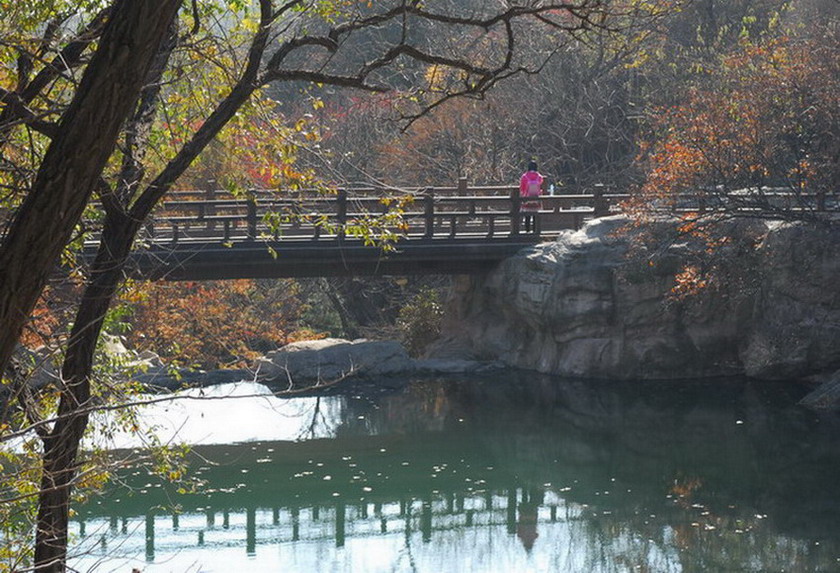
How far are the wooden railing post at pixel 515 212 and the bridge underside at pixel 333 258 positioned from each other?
18 cm

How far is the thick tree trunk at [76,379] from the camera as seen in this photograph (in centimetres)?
566

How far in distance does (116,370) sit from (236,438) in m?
7.90

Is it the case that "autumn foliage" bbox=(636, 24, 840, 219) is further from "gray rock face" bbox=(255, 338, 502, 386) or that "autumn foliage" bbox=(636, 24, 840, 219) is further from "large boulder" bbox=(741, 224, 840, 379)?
"gray rock face" bbox=(255, 338, 502, 386)

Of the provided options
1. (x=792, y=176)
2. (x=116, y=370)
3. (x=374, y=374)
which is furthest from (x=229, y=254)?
(x=116, y=370)

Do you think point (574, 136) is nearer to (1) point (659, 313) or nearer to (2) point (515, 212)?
(2) point (515, 212)

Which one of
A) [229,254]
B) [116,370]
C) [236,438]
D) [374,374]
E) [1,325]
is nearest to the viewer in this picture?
[1,325]

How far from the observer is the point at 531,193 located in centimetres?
2000

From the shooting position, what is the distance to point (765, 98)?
644 inches

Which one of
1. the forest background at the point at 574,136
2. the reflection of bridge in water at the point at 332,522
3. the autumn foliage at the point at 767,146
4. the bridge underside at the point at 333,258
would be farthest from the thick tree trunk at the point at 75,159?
the bridge underside at the point at 333,258

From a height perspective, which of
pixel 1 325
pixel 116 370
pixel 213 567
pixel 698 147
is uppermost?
pixel 698 147

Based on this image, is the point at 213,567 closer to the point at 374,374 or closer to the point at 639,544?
the point at 639,544

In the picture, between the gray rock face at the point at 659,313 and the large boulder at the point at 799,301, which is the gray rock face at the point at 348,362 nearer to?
the gray rock face at the point at 659,313

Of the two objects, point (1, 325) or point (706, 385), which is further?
point (706, 385)

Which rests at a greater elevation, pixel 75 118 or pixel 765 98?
pixel 765 98
